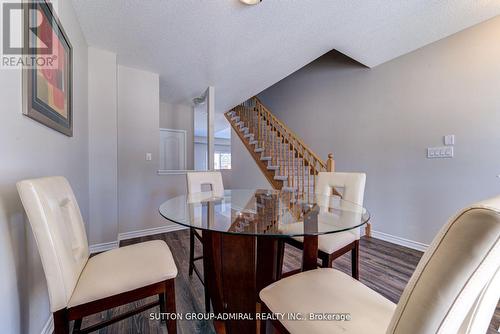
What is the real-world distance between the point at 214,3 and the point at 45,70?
1.34 m

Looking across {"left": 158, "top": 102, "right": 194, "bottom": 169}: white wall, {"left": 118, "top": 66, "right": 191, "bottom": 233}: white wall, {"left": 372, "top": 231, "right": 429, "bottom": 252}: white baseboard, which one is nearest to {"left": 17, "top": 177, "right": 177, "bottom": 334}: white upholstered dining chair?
{"left": 118, "top": 66, "right": 191, "bottom": 233}: white wall

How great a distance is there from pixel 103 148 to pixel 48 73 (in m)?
1.32

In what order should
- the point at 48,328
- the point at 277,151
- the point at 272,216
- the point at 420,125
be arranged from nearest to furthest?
1. the point at 48,328
2. the point at 272,216
3. the point at 420,125
4. the point at 277,151

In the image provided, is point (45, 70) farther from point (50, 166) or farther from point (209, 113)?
point (209, 113)

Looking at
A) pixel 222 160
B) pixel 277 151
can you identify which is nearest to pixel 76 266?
pixel 277 151

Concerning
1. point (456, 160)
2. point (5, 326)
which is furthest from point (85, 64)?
point (456, 160)

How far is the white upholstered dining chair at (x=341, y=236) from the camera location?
135 centimetres

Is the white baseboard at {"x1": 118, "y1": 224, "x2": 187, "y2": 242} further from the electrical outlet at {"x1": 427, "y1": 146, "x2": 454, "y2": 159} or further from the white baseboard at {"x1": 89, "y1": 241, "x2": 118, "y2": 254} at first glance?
the electrical outlet at {"x1": 427, "y1": 146, "x2": 454, "y2": 159}

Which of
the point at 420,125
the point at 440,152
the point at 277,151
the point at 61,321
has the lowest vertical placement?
the point at 61,321

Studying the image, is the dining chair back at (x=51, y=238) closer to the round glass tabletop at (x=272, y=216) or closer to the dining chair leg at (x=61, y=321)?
the dining chair leg at (x=61, y=321)

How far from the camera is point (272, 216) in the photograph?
1.30m

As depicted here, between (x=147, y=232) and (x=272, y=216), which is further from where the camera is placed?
(x=147, y=232)

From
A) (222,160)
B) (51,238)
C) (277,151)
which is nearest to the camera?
(51,238)

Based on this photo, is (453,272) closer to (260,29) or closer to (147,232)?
(260,29)
